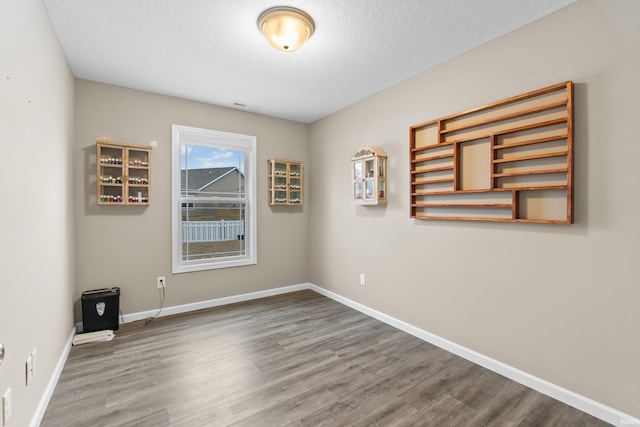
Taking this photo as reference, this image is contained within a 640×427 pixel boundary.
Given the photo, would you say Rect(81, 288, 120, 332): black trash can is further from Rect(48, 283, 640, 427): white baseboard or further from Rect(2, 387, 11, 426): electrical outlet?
Rect(2, 387, 11, 426): electrical outlet

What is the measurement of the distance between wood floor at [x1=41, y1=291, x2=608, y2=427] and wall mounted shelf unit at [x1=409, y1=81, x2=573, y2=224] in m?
1.19

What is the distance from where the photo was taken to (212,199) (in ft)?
12.6

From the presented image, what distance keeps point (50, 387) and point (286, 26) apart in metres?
2.87

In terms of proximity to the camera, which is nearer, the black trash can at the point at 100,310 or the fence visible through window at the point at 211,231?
the black trash can at the point at 100,310

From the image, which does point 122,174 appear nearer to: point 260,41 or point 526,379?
point 260,41

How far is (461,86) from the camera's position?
8.37 feet

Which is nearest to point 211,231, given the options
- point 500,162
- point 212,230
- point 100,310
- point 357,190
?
point 212,230

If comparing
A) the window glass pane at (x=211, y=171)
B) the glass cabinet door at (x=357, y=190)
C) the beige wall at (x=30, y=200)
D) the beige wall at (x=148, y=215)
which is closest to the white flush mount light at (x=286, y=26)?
the beige wall at (x=30, y=200)

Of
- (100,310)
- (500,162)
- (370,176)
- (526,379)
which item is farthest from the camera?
(370,176)

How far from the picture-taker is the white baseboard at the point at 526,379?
5.74 feet

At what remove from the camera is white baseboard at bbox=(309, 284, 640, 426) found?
175cm

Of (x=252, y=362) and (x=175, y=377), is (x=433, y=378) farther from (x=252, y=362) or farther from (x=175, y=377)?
(x=175, y=377)

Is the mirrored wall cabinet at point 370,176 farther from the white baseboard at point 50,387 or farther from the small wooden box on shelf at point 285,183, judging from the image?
the white baseboard at point 50,387

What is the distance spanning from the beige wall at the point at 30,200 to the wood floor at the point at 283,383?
1.20ft
